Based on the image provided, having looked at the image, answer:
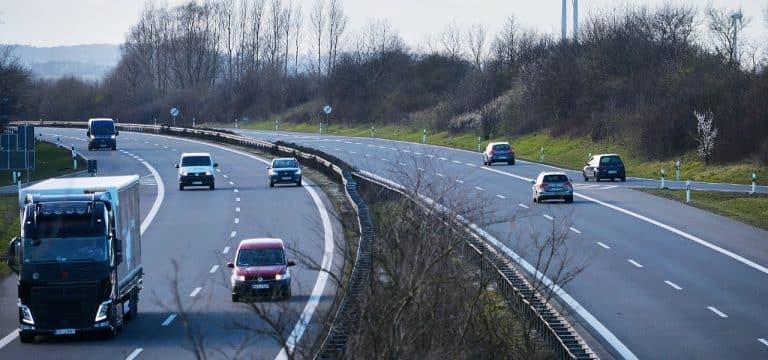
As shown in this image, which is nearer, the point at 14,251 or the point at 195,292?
the point at 14,251

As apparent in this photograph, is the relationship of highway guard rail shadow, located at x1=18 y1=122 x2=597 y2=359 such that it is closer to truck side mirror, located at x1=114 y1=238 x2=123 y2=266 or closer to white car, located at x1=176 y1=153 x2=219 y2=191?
truck side mirror, located at x1=114 y1=238 x2=123 y2=266

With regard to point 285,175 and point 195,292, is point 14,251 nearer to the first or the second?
point 195,292

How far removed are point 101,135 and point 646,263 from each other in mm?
59700

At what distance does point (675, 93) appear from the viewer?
234ft

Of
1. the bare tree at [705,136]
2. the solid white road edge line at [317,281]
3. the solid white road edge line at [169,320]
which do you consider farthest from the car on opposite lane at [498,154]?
the solid white road edge line at [169,320]

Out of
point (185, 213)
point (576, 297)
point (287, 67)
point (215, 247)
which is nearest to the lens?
point (576, 297)

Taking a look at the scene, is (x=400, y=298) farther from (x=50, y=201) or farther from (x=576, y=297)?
(x=576, y=297)

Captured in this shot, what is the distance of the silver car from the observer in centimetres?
4841

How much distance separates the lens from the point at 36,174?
67625 millimetres

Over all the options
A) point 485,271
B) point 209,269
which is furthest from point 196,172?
point 485,271

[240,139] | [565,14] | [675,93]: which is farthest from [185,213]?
[565,14]

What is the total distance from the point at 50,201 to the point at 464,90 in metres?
80.2

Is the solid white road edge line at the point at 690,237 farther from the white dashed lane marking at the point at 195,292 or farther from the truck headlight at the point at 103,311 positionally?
the truck headlight at the point at 103,311

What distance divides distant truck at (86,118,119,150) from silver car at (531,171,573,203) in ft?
150
